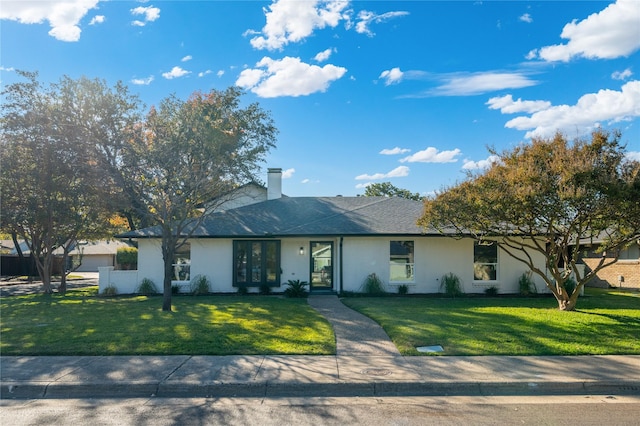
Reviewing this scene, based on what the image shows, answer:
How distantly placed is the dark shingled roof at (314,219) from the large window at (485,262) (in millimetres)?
2805

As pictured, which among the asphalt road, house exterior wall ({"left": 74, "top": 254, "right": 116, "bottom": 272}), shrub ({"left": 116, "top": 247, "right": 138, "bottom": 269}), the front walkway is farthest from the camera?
house exterior wall ({"left": 74, "top": 254, "right": 116, "bottom": 272})

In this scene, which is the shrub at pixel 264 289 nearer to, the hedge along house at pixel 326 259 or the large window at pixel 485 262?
the hedge along house at pixel 326 259

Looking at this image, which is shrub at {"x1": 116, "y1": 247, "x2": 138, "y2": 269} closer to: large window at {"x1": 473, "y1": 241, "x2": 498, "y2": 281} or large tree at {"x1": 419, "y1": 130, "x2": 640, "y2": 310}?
large window at {"x1": 473, "y1": 241, "x2": 498, "y2": 281}

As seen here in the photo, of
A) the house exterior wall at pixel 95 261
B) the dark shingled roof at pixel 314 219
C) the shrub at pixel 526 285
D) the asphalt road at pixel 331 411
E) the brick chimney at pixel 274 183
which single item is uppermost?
the brick chimney at pixel 274 183

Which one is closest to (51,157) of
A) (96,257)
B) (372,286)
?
(372,286)

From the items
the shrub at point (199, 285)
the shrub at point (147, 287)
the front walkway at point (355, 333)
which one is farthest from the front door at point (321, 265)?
the shrub at point (147, 287)

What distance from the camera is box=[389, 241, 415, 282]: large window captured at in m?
17.6

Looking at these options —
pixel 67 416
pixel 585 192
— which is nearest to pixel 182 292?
pixel 67 416

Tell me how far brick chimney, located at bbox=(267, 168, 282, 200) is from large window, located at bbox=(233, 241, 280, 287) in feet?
18.4

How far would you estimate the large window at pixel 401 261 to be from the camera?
57.9ft

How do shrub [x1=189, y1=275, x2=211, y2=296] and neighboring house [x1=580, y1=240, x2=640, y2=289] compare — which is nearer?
shrub [x1=189, y1=275, x2=211, y2=296]

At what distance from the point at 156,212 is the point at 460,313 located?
30.7 ft

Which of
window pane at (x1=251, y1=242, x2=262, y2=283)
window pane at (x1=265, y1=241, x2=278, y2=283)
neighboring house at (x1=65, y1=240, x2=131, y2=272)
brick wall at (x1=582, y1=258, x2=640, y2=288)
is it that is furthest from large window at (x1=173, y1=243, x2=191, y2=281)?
neighboring house at (x1=65, y1=240, x2=131, y2=272)

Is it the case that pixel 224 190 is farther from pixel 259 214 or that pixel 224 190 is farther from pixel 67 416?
pixel 67 416
